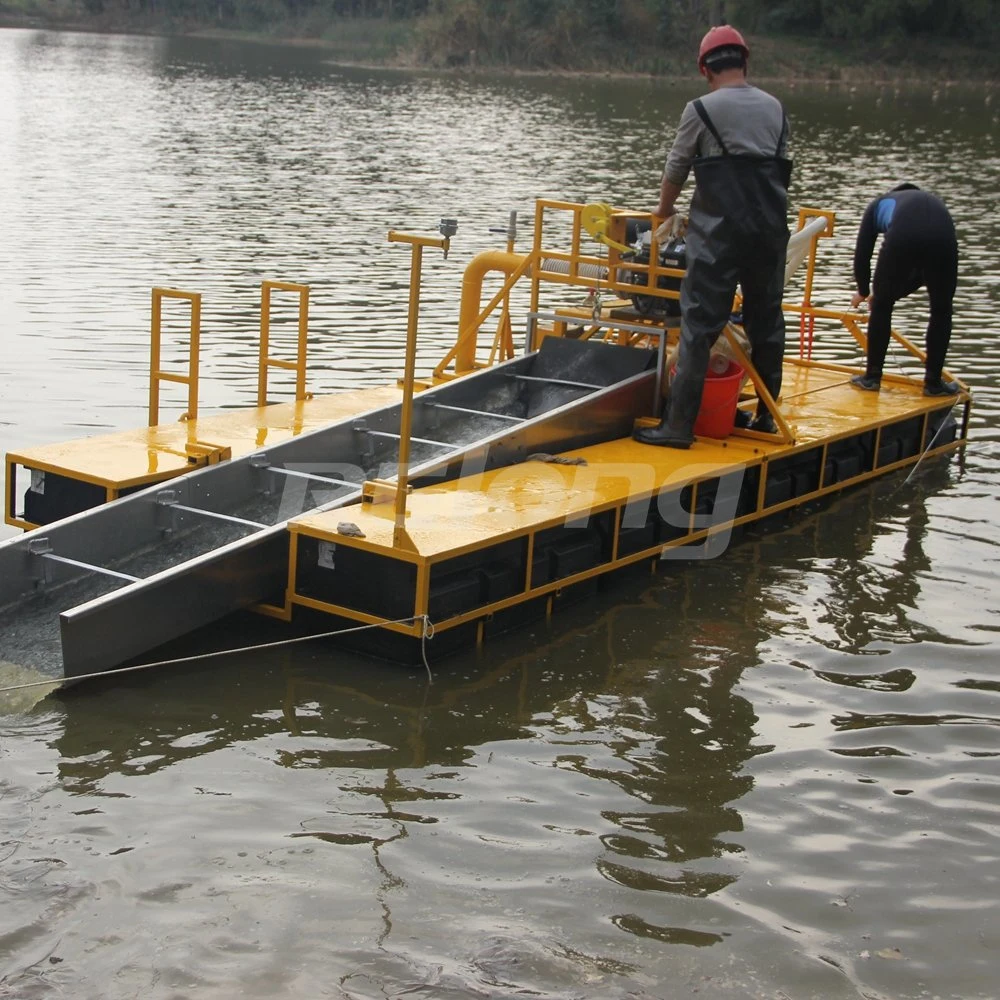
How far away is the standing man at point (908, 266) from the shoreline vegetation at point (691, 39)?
55.1 metres

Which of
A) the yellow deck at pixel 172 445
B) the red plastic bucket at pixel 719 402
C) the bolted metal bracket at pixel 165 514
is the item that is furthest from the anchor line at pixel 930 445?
the bolted metal bracket at pixel 165 514

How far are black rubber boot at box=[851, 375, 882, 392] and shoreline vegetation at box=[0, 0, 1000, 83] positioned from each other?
5519cm

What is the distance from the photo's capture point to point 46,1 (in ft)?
332

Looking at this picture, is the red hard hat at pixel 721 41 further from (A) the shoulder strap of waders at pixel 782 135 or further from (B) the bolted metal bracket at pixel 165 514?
(B) the bolted metal bracket at pixel 165 514

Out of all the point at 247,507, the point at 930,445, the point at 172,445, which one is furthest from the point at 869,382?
the point at 172,445

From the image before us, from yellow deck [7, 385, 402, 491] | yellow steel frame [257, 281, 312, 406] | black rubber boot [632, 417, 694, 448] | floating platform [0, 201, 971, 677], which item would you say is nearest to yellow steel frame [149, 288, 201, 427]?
floating platform [0, 201, 971, 677]

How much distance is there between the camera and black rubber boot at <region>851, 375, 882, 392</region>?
1120 cm

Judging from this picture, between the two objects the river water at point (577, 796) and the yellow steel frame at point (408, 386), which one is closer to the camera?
the river water at point (577, 796)

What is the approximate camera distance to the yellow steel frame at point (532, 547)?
21.7 ft

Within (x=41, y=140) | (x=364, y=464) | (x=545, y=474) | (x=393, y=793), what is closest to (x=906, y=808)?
(x=393, y=793)

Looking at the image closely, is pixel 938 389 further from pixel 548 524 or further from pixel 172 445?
pixel 172 445

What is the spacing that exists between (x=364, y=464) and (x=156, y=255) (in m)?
10.6

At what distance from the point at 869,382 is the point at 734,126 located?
334cm

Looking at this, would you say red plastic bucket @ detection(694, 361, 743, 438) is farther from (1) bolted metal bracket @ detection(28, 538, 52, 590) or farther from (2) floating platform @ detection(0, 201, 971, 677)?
(1) bolted metal bracket @ detection(28, 538, 52, 590)
